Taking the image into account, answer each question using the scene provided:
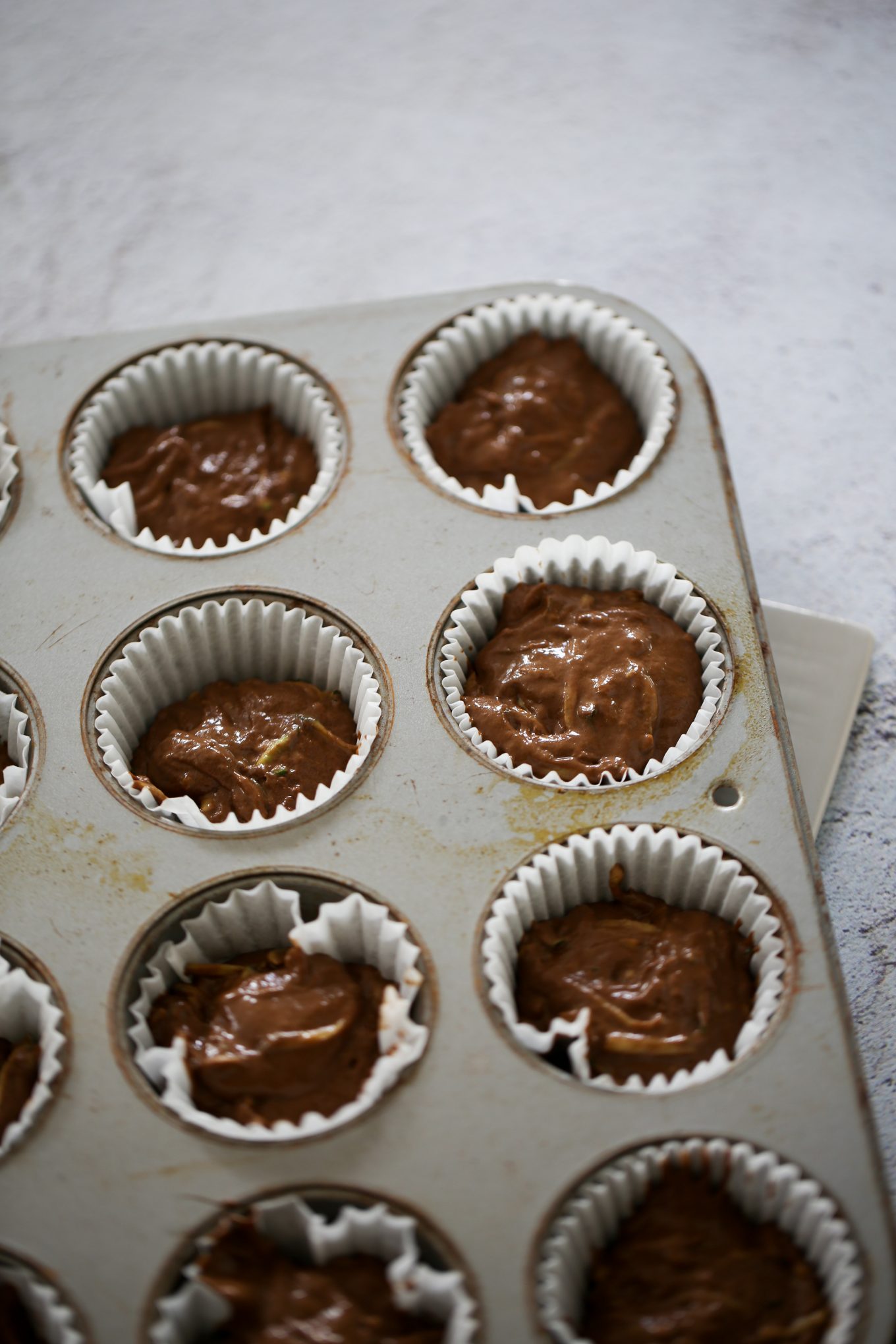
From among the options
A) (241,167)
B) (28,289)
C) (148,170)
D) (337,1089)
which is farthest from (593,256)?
(337,1089)

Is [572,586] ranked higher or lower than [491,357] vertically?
lower

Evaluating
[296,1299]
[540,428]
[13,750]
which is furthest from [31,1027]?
[540,428]

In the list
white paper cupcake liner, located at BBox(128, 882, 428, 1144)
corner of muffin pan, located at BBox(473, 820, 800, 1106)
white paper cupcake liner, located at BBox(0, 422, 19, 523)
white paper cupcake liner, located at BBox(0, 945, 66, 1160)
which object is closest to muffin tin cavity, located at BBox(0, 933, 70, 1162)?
→ white paper cupcake liner, located at BBox(0, 945, 66, 1160)

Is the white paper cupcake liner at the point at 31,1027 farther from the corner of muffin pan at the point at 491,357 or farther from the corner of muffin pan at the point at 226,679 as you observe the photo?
the corner of muffin pan at the point at 491,357

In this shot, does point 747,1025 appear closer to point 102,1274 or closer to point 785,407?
point 102,1274

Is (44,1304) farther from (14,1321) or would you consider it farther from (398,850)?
(398,850)

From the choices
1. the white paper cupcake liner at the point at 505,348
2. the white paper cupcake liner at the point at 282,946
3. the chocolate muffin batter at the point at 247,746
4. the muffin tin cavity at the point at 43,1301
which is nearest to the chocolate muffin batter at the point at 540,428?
the white paper cupcake liner at the point at 505,348

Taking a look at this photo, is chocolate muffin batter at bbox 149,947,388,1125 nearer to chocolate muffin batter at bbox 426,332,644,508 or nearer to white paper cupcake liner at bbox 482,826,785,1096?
white paper cupcake liner at bbox 482,826,785,1096
